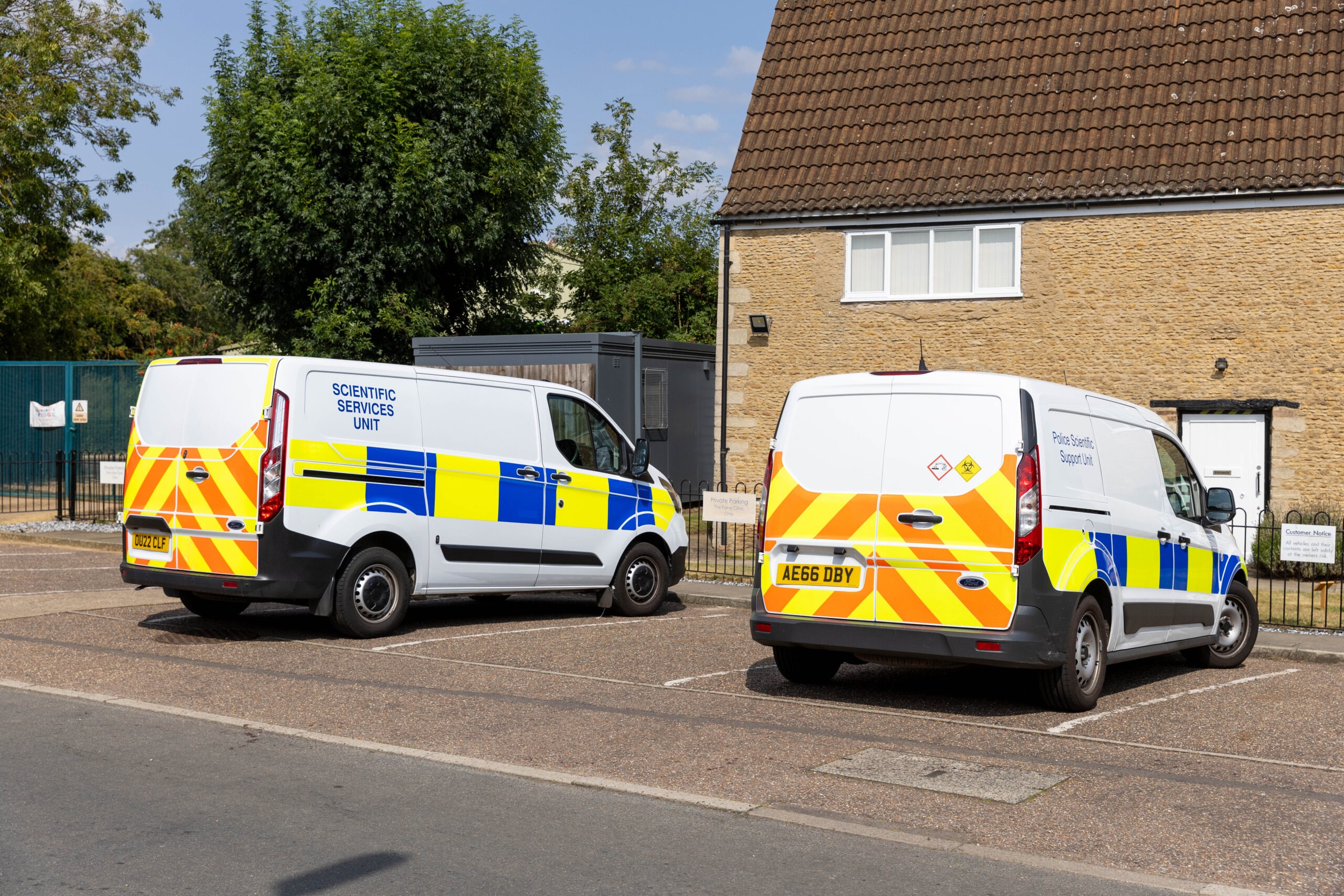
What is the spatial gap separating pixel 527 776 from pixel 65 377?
67.1ft

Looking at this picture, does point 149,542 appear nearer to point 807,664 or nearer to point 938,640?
point 807,664

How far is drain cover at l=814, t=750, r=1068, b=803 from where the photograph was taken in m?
6.36

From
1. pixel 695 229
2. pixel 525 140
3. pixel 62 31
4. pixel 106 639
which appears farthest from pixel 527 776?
pixel 62 31

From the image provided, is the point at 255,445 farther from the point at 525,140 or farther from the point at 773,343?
the point at 525,140

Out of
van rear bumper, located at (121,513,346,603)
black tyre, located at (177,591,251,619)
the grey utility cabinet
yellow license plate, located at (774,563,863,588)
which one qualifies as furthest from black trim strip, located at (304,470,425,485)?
the grey utility cabinet

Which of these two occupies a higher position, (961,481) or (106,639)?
(961,481)

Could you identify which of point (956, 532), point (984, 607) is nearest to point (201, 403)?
point (956, 532)

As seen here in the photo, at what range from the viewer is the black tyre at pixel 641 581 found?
12812 mm

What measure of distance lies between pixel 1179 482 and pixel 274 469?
266 inches

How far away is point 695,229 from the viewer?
114 ft

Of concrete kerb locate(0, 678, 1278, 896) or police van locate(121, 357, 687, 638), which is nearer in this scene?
concrete kerb locate(0, 678, 1278, 896)

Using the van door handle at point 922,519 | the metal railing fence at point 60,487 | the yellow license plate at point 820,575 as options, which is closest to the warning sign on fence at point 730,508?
the yellow license plate at point 820,575

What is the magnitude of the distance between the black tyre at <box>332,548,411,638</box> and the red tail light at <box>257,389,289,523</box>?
82cm

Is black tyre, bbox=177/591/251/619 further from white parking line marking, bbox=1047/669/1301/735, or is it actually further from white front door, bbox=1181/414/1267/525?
white front door, bbox=1181/414/1267/525
